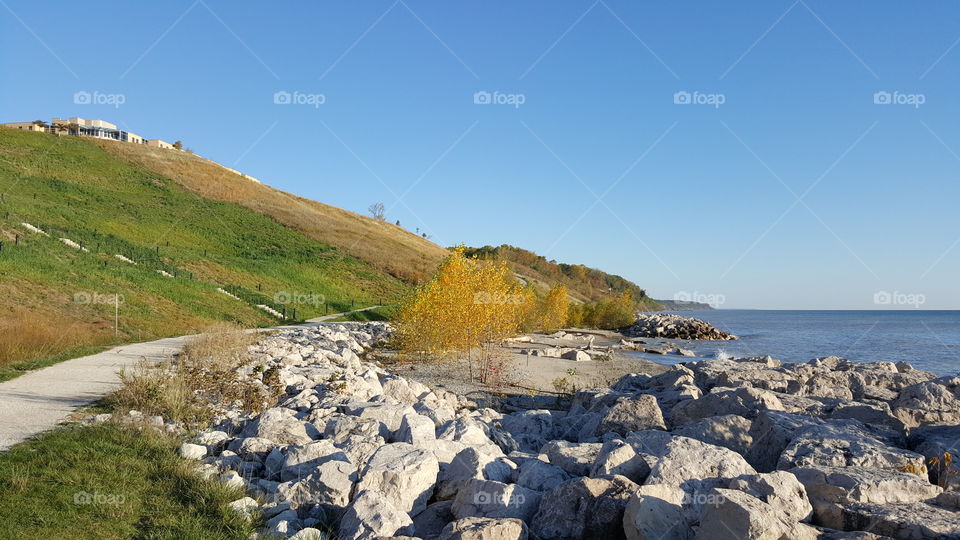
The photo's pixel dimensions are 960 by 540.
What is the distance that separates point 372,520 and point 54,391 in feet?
31.9

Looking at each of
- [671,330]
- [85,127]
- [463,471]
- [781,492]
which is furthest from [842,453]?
[85,127]

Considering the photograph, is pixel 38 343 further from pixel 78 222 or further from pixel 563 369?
pixel 78 222

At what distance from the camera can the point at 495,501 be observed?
704 centimetres

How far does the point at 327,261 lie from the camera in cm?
7212

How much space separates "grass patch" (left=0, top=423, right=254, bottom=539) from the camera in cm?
645

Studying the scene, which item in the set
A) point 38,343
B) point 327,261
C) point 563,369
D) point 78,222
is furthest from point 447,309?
point 327,261

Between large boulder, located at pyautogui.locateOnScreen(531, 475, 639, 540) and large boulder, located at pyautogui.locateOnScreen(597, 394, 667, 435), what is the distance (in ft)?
17.3

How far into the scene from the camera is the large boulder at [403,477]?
25.0 feet

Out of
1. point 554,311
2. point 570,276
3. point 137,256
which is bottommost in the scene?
point 554,311

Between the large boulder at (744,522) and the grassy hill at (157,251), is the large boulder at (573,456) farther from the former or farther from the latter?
the grassy hill at (157,251)

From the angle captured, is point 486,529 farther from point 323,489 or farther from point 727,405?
point 727,405

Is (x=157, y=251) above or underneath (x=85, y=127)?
underneath

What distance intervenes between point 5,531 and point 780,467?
30.9 feet

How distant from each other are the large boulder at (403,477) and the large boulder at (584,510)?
1.64 m
